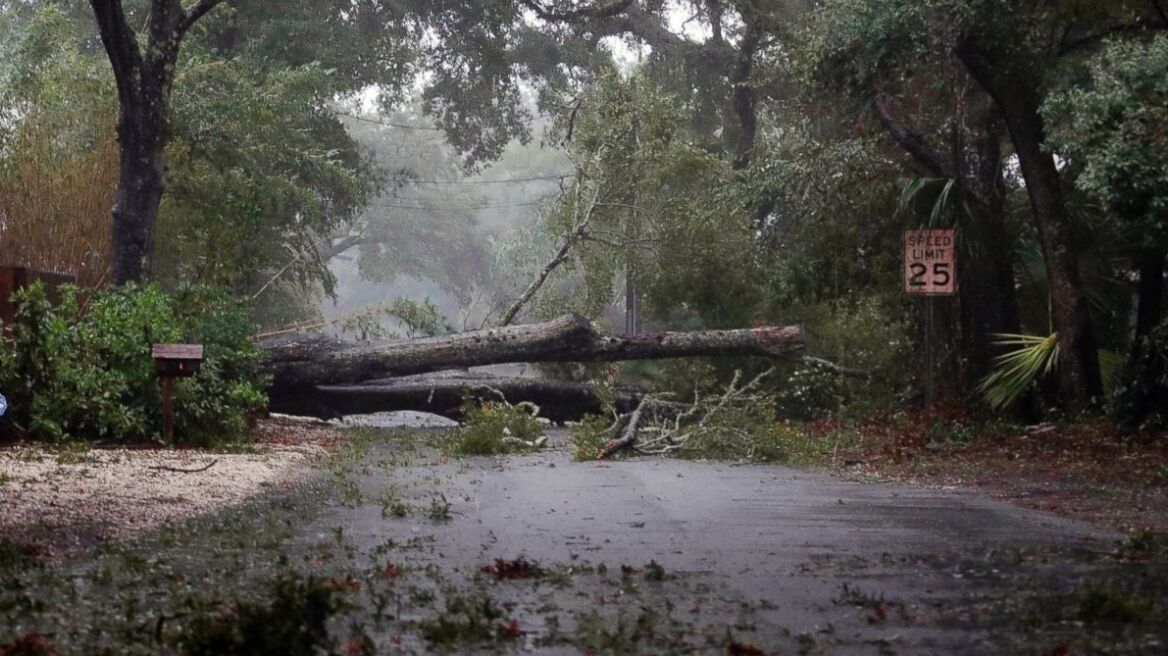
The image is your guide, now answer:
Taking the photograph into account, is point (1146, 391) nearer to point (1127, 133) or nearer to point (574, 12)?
point (1127, 133)

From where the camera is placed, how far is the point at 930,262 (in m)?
17.2

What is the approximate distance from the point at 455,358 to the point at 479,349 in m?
0.42

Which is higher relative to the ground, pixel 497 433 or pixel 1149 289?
pixel 1149 289

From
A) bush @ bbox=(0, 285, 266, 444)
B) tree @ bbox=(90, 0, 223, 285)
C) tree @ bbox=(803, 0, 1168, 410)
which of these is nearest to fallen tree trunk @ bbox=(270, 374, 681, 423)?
tree @ bbox=(90, 0, 223, 285)

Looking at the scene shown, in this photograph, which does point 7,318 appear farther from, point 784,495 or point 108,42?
point 784,495

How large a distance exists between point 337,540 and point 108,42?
43.9 ft

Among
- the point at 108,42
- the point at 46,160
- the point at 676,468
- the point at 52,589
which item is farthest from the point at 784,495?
the point at 46,160

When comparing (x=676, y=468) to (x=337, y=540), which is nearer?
(x=337, y=540)

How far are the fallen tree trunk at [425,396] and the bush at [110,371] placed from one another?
497cm

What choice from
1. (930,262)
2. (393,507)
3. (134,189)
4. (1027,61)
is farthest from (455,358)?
(393,507)

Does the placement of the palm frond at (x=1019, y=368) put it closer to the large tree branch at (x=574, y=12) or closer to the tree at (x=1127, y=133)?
the tree at (x=1127, y=133)

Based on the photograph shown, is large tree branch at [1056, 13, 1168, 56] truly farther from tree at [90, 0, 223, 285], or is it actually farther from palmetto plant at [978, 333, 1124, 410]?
tree at [90, 0, 223, 285]

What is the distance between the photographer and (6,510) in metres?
9.35

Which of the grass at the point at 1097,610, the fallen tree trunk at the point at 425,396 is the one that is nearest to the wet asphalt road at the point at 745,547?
the grass at the point at 1097,610
